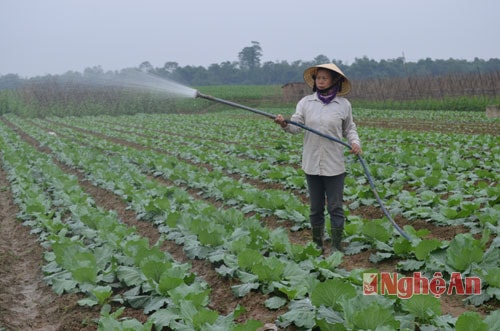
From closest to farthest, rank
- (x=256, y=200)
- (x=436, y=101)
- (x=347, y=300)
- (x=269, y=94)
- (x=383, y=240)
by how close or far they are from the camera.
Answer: (x=347, y=300) < (x=383, y=240) < (x=256, y=200) < (x=436, y=101) < (x=269, y=94)

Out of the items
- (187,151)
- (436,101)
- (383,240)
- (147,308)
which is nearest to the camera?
(147,308)

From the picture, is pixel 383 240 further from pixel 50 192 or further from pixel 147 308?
pixel 50 192

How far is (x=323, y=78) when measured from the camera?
14.3ft

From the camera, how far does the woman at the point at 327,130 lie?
443 cm

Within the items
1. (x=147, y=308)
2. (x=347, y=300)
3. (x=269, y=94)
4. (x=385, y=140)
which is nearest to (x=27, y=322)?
(x=147, y=308)

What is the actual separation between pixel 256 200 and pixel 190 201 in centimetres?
91

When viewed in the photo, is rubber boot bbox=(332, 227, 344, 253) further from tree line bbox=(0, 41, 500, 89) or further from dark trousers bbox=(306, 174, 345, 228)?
tree line bbox=(0, 41, 500, 89)

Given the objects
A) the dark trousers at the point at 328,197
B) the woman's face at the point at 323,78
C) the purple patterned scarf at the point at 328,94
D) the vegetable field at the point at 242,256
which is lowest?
the vegetable field at the point at 242,256

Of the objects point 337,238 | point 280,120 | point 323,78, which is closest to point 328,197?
point 337,238

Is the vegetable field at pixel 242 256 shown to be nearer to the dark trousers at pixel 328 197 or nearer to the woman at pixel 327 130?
the dark trousers at pixel 328 197

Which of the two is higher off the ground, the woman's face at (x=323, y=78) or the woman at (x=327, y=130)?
the woman's face at (x=323, y=78)

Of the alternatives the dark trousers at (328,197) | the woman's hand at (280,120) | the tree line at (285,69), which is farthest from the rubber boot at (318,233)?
the tree line at (285,69)

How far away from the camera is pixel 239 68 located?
292 ft

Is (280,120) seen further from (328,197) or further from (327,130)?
(328,197)
